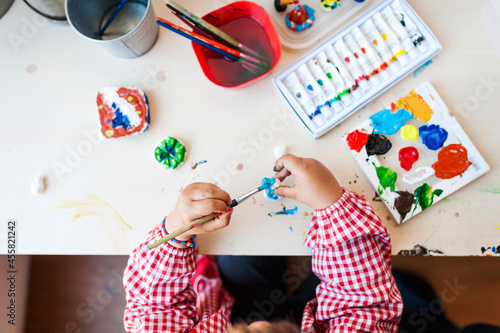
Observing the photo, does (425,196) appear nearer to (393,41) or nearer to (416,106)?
(416,106)

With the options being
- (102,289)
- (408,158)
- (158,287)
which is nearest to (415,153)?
(408,158)

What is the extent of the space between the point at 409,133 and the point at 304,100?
207mm

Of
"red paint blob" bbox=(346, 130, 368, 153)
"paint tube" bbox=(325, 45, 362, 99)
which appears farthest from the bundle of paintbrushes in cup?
"red paint blob" bbox=(346, 130, 368, 153)

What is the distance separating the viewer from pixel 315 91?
0.70 metres

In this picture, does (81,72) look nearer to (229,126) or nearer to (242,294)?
(229,126)

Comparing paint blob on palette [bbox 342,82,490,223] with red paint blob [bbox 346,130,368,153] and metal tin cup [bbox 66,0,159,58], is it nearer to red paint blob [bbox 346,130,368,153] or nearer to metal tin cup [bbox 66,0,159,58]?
red paint blob [bbox 346,130,368,153]

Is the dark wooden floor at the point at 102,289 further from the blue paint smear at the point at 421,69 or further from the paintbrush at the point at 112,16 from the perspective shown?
the paintbrush at the point at 112,16

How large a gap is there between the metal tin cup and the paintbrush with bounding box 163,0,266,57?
0.06 m

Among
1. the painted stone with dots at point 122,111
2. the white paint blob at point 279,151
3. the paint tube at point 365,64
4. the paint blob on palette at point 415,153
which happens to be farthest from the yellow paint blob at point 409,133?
the painted stone with dots at point 122,111

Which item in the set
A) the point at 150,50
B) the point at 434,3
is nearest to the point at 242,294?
the point at 150,50

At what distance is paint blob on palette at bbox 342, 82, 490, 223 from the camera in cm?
67

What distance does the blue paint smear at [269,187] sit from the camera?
25.4 inches

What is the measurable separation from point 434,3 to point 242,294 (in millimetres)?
764

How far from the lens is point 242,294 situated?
0.89m
